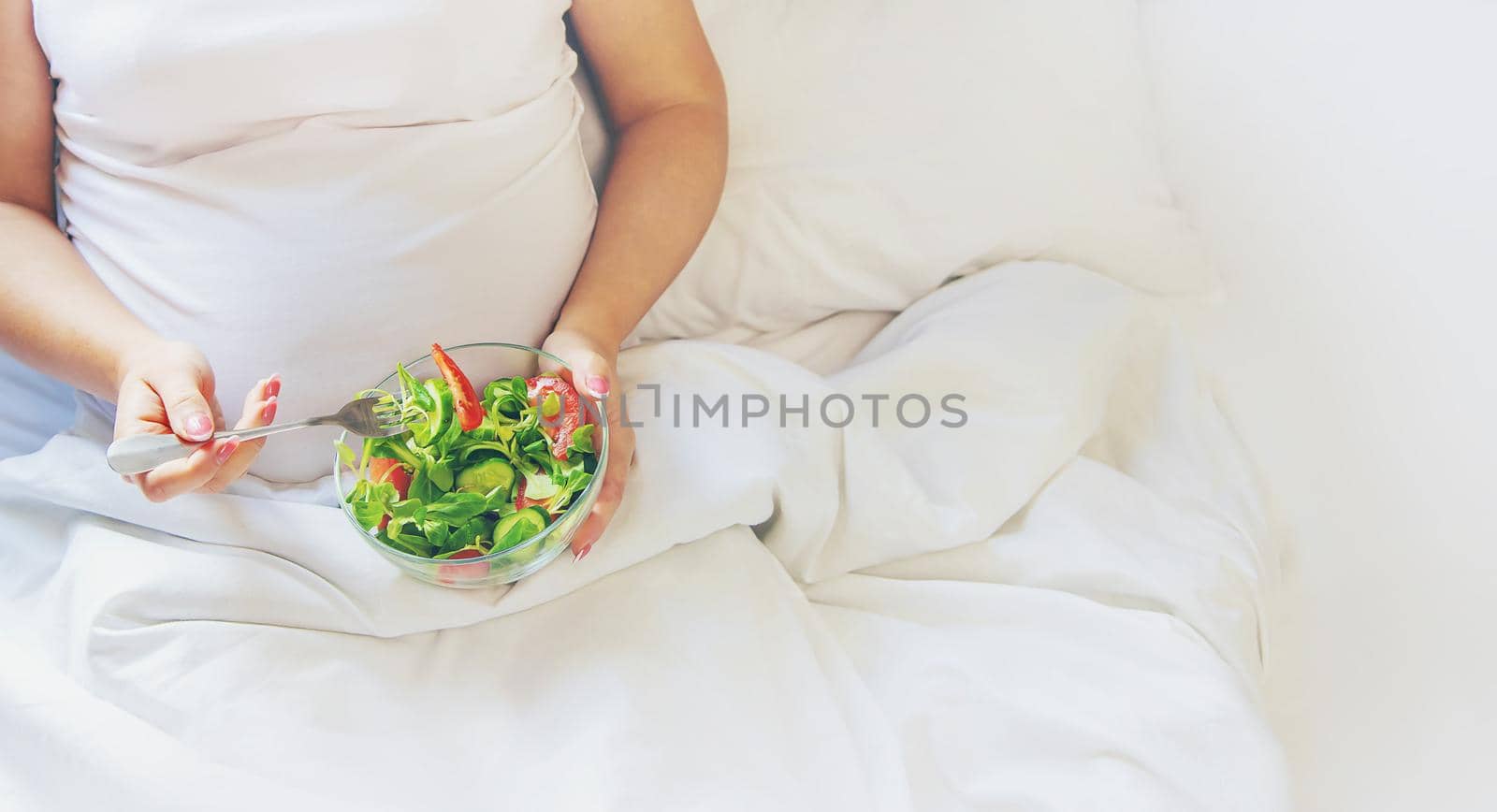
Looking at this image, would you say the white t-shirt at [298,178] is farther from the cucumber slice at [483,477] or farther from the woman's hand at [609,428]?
the cucumber slice at [483,477]

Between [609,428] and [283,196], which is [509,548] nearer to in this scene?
[609,428]

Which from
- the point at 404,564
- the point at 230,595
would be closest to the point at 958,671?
the point at 404,564

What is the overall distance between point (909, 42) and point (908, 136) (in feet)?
0.33

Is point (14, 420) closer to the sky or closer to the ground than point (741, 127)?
closer to the ground

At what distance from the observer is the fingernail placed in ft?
1.96

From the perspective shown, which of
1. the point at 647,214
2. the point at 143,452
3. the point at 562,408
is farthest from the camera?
the point at 647,214

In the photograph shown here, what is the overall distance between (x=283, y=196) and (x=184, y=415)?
0.64 ft

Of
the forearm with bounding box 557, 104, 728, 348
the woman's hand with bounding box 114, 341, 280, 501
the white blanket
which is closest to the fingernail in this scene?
the woman's hand with bounding box 114, 341, 280, 501

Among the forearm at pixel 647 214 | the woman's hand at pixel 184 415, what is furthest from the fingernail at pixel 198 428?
the forearm at pixel 647 214

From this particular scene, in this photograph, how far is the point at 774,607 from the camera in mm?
743

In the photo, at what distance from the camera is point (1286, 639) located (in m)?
0.83

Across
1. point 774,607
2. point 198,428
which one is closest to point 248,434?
point 198,428

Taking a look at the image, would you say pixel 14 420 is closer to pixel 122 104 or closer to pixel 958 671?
pixel 122 104

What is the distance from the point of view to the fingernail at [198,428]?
23.5 inches
